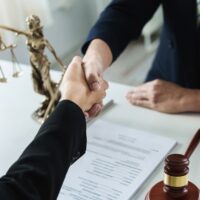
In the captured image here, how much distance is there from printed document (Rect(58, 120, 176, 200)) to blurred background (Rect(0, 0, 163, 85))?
1715 mm

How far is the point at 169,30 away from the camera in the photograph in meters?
1.53

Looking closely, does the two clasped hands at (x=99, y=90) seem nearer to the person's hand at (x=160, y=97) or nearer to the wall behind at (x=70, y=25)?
the person's hand at (x=160, y=97)

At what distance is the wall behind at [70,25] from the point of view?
317 cm

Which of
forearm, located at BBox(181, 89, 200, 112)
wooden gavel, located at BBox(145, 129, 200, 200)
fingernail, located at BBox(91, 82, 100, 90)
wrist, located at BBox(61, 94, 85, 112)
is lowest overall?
forearm, located at BBox(181, 89, 200, 112)

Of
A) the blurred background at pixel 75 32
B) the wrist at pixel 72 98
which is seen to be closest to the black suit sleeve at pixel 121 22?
the wrist at pixel 72 98

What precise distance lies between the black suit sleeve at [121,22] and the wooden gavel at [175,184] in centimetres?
64

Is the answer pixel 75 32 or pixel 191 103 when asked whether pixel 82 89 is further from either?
pixel 75 32

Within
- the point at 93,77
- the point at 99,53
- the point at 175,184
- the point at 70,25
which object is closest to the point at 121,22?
the point at 99,53

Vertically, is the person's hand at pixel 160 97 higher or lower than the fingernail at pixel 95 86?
lower

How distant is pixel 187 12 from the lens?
4.79 feet

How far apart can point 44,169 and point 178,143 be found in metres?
0.44

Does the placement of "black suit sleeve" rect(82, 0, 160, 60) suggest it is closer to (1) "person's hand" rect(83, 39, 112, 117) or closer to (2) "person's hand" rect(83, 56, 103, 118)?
(1) "person's hand" rect(83, 39, 112, 117)

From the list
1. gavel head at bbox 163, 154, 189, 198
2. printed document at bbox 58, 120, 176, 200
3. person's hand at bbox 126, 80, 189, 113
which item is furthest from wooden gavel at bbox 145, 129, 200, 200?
person's hand at bbox 126, 80, 189, 113

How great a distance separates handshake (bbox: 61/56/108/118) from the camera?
951 mm
